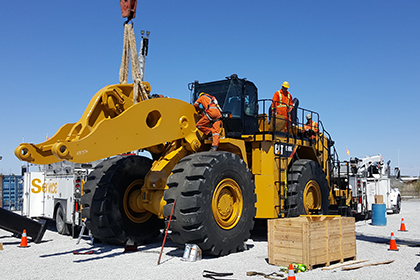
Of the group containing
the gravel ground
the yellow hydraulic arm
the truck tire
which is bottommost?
the gravel ground

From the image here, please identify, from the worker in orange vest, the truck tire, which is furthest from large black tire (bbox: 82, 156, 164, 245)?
the worker in orange vest

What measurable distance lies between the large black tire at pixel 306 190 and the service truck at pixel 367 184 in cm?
413

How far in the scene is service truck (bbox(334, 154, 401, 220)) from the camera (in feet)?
60.9

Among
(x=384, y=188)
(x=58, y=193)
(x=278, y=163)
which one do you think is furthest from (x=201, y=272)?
(x=384, y=188)

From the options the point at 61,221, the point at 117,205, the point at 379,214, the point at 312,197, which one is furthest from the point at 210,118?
the point at 379,214

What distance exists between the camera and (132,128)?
8219mm

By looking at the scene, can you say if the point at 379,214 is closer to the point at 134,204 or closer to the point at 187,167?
the point at 134,204

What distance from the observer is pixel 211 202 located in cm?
844

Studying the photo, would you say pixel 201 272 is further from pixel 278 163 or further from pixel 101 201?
pixel 278 163

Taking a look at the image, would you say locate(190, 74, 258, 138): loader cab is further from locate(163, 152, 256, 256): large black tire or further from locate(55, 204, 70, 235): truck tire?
locate(55, 204, 70, 235): truck tire

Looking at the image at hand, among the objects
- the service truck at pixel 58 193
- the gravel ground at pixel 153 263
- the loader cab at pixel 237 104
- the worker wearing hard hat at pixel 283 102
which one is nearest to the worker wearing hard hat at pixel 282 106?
the worker wearing hard hat at pixel 283 102

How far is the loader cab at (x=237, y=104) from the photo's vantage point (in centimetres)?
1119

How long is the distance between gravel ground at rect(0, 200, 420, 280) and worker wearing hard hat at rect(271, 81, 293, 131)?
325cm

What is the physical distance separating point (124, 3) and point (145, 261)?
5.12 metres
